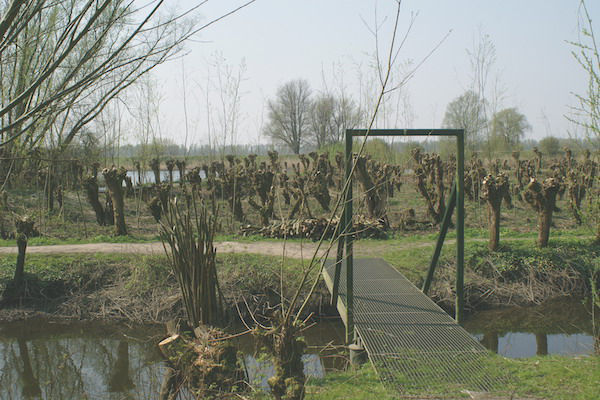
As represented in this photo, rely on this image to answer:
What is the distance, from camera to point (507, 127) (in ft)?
71.3

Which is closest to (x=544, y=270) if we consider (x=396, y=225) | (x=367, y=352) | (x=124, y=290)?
(x=396, y=225)

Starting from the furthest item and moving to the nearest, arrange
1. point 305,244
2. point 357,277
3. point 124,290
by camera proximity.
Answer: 1. point 305,244
2. point 124,290
3. point 357,277

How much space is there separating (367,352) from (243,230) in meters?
7.59

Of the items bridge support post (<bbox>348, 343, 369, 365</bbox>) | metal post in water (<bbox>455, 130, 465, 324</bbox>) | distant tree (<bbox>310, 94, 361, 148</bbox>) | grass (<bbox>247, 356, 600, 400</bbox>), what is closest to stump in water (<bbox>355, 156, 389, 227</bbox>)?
distant tree (<bbox>310, 94, 361, 148</bbox>)

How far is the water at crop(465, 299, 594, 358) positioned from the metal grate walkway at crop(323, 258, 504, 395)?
1.56 meters

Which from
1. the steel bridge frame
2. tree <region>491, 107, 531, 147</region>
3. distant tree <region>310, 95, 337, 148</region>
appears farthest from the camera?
tree <region>491, 107, 531, 147</region>

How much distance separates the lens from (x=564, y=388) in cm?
378

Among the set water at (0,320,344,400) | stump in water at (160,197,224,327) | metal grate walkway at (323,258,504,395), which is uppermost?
stump in water at (160,197,224,327)

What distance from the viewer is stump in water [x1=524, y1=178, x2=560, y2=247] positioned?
8.28m

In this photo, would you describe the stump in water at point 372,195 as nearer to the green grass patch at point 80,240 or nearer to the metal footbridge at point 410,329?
the green grass patch at point 80,240

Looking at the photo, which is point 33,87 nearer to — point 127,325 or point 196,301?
point 196,301

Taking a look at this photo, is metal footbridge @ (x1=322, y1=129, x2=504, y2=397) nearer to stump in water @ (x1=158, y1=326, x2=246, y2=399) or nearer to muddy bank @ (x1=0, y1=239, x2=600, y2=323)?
stump in water @ (x1=158, y1=326, x2=246, y2=399)

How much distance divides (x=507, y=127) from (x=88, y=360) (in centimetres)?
1958

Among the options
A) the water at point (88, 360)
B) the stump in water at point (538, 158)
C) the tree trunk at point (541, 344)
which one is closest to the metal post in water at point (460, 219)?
the water at point (88, 360)
